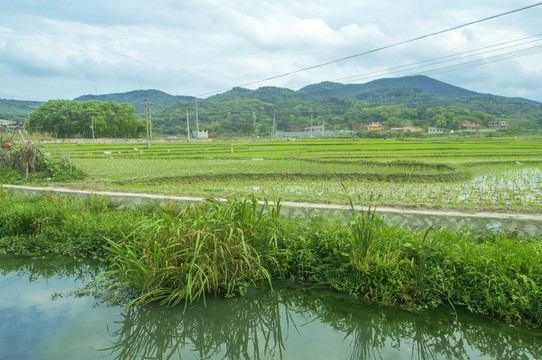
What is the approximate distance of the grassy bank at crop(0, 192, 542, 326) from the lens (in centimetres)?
340

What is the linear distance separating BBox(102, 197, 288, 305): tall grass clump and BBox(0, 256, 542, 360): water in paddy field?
0.64 ft

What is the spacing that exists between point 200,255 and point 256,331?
98cm

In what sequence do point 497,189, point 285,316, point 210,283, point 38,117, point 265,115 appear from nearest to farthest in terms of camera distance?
point 285,316, point 210,283, point 497,189, point 38,117, point 265,115

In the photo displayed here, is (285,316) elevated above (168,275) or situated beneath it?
situated beneath

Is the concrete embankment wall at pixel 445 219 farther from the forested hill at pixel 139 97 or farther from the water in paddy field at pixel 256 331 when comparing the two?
the forested hill at pixel 139 97

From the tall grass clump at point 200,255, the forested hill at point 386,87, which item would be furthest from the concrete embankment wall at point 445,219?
the forested hill at point 386,87

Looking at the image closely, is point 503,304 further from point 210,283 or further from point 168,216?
point 168,216

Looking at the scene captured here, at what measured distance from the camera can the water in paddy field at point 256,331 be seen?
299cm

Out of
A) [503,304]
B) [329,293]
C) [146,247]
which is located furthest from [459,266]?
[146,247]

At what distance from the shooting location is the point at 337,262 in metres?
4.13

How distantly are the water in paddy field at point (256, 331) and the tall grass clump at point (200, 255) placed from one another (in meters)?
0.20

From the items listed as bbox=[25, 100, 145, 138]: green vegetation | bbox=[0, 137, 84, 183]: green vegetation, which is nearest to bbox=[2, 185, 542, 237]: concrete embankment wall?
bbox=[0, 137, 84, 183]: green vegetation

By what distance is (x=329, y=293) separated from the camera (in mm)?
3969

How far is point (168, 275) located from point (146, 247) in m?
0.39
